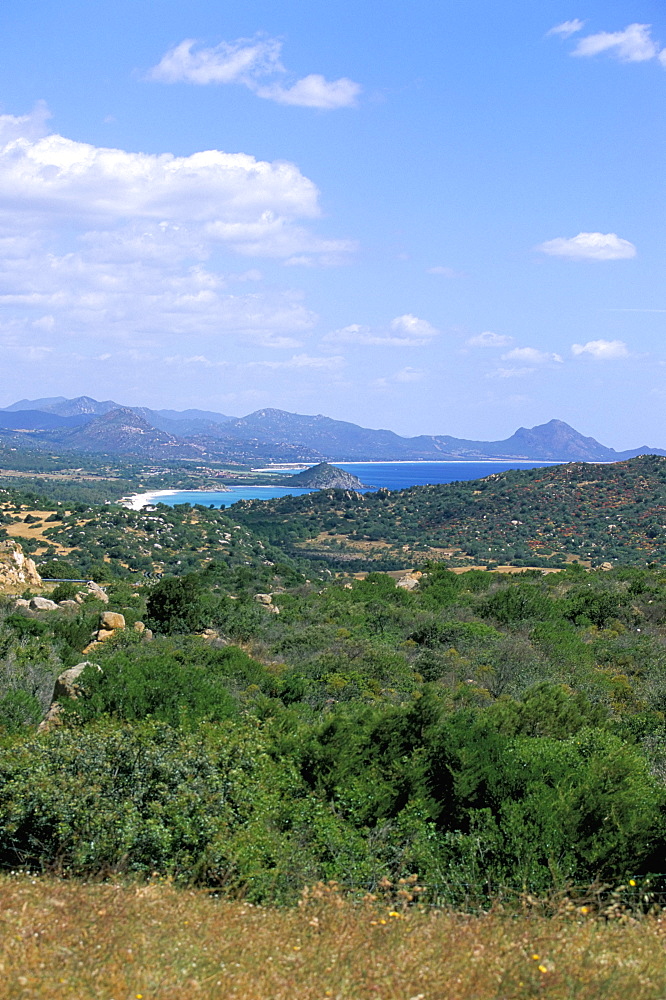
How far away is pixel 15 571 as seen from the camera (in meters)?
34.9

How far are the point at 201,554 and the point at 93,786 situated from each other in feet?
168

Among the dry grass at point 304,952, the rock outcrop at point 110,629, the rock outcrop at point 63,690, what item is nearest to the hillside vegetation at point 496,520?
the rock outcrop at point 110,629

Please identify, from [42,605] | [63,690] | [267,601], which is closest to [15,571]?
[42,605]

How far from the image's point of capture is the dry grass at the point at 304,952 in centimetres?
549

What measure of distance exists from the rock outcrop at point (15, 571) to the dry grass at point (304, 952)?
2869 cm

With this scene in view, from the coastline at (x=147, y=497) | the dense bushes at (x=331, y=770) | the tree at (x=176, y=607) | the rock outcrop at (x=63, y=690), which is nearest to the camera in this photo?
the dense bushes at (x=331, y=770)

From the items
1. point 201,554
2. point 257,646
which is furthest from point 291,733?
point 201,554

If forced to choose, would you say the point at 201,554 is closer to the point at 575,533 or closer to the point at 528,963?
the point at 575,533

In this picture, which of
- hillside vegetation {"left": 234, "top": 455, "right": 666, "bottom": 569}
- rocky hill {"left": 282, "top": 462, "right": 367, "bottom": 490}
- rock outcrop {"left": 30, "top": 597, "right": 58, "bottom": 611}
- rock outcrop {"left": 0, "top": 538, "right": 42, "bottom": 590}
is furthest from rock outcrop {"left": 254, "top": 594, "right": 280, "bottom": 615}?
rocky hill {"left": 282, "top": 462, "right": 367, "bottom": 490}

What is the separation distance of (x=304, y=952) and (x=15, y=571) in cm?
3217

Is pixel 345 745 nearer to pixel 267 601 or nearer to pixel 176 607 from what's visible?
pixel 176 607

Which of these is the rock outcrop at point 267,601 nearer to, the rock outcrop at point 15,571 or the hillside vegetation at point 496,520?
the rock outcrop at point 15,571

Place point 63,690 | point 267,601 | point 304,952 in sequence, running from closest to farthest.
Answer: point 304,952, point 63,690, point 267,601

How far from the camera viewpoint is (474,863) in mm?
8961
